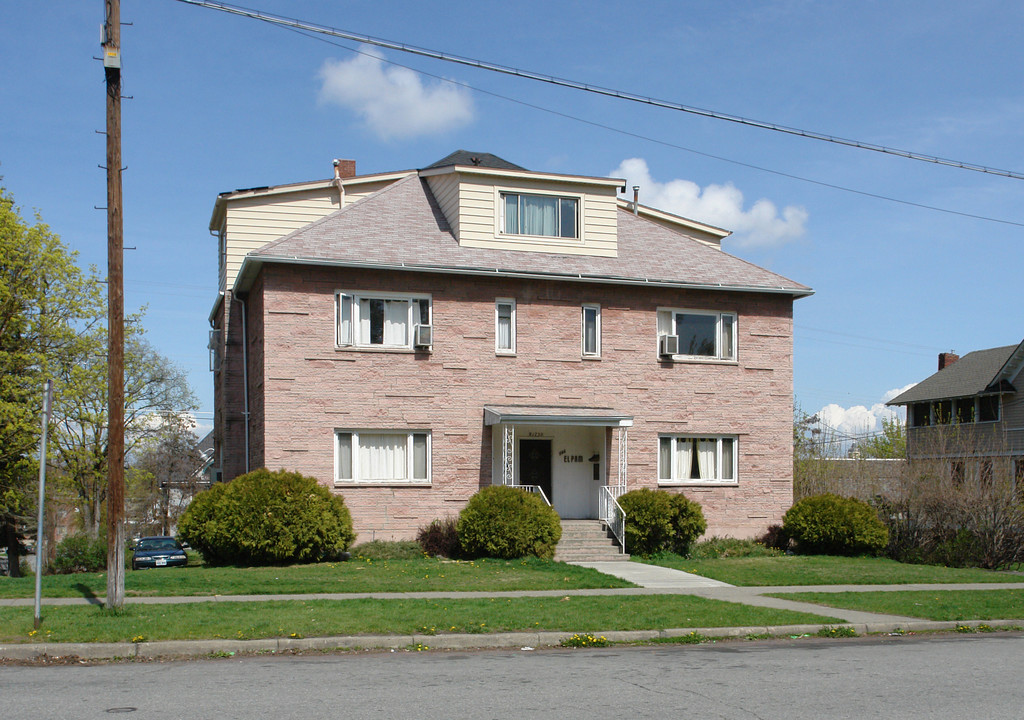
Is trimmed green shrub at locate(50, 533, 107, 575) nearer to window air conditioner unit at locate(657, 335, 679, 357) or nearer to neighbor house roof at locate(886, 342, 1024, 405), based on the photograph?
window air conditioner unit at locate(657, 335, 679, 357)

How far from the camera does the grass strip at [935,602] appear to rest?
14.1 metres

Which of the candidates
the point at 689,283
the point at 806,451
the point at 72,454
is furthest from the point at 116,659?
the point at 806,451

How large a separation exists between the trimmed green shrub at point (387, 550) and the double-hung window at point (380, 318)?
4.53 meters

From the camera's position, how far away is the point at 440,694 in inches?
340

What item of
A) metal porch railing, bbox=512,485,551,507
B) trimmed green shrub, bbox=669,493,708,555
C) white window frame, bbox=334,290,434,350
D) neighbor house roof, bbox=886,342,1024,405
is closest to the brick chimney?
white window frame, bbox=334,290,434,350

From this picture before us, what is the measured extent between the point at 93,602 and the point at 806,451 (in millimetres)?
37313

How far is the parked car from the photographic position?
3038cm

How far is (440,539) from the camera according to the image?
2198 cm

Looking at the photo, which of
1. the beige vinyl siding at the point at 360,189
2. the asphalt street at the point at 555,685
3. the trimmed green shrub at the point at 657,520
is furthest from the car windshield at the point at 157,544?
the asphalt street at the point at 555,685

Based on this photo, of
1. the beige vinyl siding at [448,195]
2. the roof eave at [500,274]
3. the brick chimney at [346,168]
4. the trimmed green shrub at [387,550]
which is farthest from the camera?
the brick chimney at [346,168]

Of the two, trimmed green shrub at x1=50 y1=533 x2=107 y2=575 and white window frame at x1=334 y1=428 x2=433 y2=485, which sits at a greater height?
white window frame at x1=334 y1=428 x2=433 y2=485

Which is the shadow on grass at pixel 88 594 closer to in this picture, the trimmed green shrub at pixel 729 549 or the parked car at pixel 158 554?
the trimmed green shrub at pixel 729 549

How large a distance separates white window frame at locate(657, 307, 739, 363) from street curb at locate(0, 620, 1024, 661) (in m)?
12.5

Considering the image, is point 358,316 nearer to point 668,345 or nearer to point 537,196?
point 537,196
